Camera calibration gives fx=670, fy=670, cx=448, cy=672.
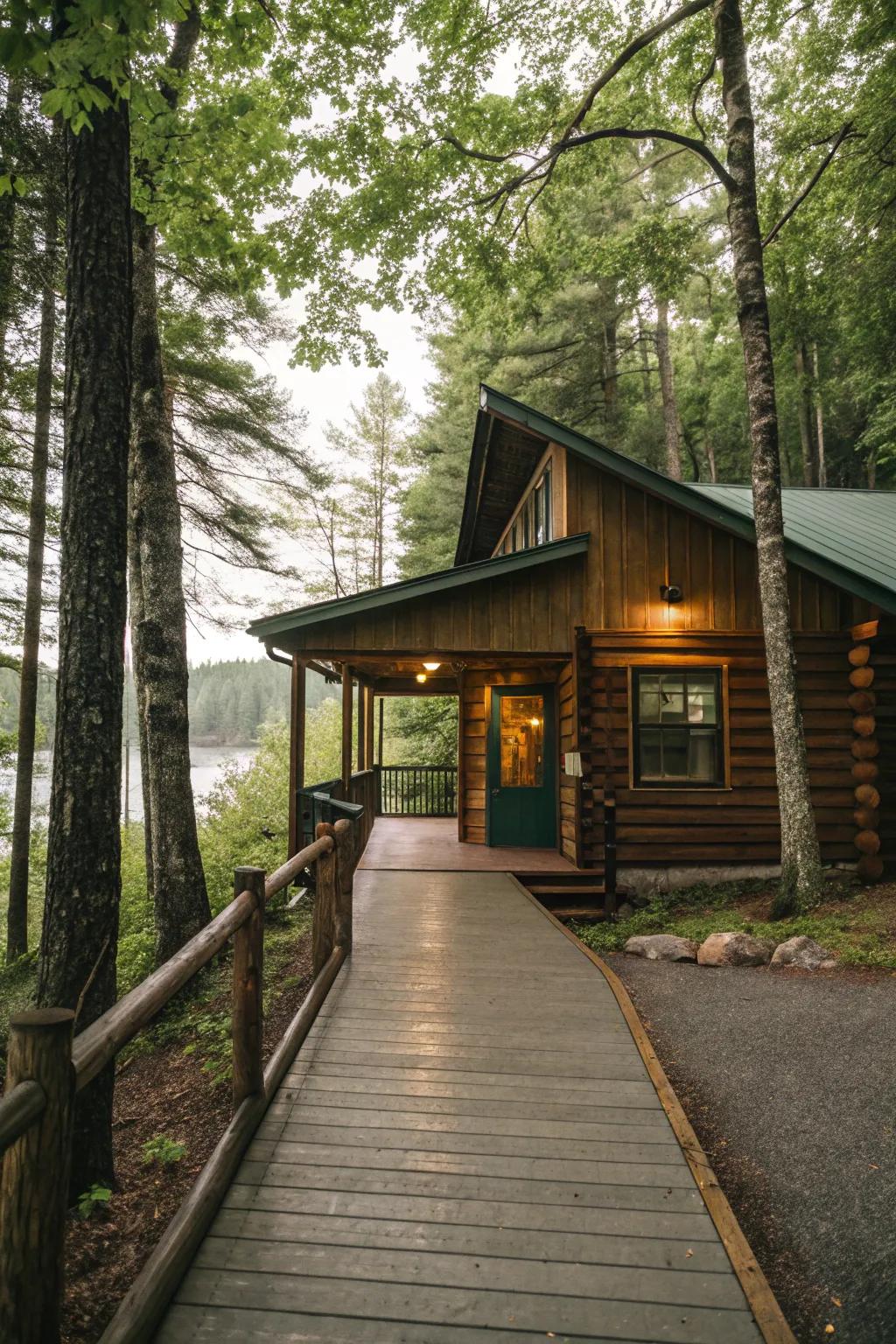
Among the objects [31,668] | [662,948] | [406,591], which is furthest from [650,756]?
[31,668]

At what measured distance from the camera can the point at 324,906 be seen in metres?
4.71

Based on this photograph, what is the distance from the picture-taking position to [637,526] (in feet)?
29.5

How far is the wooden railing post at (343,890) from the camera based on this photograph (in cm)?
523

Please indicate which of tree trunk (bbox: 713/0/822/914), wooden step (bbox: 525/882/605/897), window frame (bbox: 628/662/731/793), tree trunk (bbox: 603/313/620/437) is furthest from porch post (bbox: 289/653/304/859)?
tree trunk (bbox: 603/313/620/437)

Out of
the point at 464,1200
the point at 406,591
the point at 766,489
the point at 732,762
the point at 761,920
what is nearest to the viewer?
the point at 464,1200

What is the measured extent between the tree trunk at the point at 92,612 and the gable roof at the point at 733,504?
6.25 m

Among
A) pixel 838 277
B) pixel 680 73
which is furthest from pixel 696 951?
pixel 838 277

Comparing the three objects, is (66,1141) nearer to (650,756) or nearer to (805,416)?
(650,756)

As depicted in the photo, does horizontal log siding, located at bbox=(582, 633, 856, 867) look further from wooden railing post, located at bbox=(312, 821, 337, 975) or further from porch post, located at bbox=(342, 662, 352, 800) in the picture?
wooden railing post, located at bbox=(312, 821, 337, 975)

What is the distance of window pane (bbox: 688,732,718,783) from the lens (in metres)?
8.94

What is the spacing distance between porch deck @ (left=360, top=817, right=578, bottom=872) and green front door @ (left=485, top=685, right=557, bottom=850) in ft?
1.02

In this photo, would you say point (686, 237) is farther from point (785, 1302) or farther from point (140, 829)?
point (140, 829)

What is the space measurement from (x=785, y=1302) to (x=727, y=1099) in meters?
1.42

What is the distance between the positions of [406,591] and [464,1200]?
21.6ft
